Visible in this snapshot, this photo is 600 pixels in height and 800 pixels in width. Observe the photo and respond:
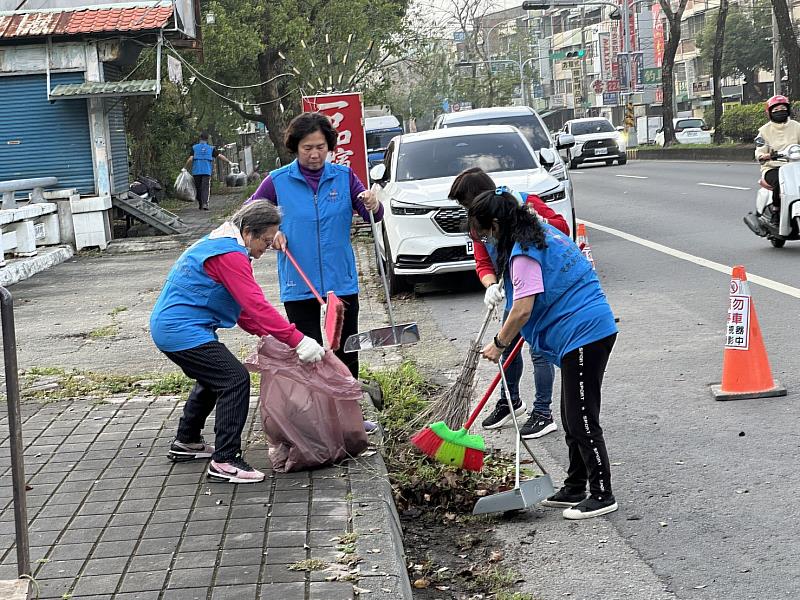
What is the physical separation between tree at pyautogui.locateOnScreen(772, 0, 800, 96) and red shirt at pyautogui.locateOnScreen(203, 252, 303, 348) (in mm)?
28595

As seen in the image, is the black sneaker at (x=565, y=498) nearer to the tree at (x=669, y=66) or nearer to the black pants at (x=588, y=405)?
the black pants at (x=588, y=405)

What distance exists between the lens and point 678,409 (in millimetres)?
6660

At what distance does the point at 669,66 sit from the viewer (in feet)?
150

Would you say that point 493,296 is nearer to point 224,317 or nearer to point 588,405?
point 588,405

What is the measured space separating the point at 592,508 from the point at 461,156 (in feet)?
27.0

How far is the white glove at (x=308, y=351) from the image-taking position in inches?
204

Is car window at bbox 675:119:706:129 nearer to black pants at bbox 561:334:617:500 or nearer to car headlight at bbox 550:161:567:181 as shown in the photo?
car headlight at bbox 550:161:567:181

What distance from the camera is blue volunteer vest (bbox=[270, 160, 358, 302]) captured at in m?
5.98

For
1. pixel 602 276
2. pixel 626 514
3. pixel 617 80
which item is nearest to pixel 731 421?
pixel 626 514

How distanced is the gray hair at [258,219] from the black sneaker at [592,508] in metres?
1.89

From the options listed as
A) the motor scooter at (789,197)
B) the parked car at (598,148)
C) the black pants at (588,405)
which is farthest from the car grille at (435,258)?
the parked car at (598,148)

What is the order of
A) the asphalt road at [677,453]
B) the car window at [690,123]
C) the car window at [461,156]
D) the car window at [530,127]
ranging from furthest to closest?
the car window at [690,123]
the car window at [530,127]
the car window at [461,156]
the asphalt road at [677,453]

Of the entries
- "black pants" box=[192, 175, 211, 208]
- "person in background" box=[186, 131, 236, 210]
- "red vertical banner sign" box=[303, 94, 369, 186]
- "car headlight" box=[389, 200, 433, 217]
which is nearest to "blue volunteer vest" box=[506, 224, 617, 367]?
"car headlight" box=[389, 200, 433, 217]

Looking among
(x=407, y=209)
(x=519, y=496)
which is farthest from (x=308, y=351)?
(x=407, y=209)
